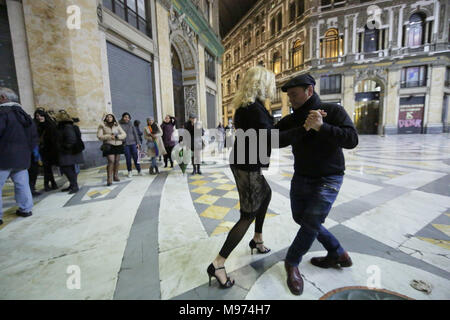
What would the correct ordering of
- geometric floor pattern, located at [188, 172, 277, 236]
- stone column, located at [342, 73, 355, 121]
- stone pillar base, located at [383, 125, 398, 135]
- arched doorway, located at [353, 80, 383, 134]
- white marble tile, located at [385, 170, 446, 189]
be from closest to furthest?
geometric floor pattern, located at [188, 172, 277, 236]
white marble tile, located at [385, 170, 446, 189]
stone pillar base, located at [383, 125, 398, 135]
stone column, located at [342, 73, 355, 121]
arched doorway, located at [353, 80, 383, 134]

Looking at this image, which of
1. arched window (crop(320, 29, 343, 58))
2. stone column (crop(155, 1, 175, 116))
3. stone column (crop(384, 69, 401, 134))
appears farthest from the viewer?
arched window (crop(320, 29, 343, 58))

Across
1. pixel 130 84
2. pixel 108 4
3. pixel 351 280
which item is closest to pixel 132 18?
pixel 108 4

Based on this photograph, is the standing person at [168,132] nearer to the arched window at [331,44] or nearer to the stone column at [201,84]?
the stone column at [201,84]

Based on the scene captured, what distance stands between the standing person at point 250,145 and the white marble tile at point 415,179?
394 centimetres

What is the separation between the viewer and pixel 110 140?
14.9ft

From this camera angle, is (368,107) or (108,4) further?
(368,107)

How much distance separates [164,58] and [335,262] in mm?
11479

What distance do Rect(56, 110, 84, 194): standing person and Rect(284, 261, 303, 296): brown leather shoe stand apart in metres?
4.36

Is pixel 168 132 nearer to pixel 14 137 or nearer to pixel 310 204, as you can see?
pixel 14 137

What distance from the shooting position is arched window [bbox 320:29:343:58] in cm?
2098

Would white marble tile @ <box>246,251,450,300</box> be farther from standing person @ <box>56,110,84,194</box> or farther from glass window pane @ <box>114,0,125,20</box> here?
glass window pane @ <box>114,0,125,20</box>

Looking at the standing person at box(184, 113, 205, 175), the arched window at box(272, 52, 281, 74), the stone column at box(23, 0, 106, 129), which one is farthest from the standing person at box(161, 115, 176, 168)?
the arched window at box(272, 52, 281, 74)
